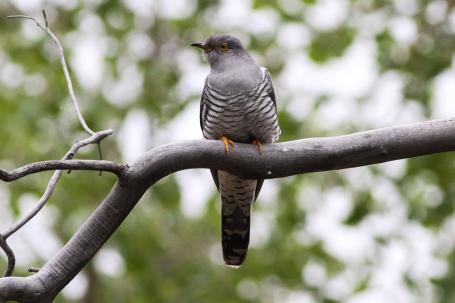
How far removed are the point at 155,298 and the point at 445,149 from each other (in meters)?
3.96

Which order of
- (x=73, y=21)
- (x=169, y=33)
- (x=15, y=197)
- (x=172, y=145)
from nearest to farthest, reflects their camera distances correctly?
(x=172, y=145) < (x=15, y=197) < (x=73, y=21) < (x=169, y=33)

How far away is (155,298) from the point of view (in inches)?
241

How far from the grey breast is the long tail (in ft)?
0.75

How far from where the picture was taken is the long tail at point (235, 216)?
3855mm

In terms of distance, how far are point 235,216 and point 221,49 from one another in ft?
2.80

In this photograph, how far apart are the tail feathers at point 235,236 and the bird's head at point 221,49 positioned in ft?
2.51

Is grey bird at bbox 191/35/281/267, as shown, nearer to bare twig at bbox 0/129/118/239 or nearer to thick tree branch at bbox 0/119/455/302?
thick tree branch at bbox 0/119/455/302

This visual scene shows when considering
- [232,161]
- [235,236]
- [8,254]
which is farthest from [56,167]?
[235,236]

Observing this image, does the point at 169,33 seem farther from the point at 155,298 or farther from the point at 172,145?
the point at 172,145

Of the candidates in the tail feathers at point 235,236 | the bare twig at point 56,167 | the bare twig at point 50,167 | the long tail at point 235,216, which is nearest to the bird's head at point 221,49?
the long tail at point 235,216

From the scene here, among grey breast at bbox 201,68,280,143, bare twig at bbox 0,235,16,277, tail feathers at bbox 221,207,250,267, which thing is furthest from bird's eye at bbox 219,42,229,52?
bare twig at bbox 0,235,16,277

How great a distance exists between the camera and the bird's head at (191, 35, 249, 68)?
3.97 metres

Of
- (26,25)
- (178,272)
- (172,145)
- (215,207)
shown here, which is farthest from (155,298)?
(172,145)

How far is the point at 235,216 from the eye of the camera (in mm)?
4016
